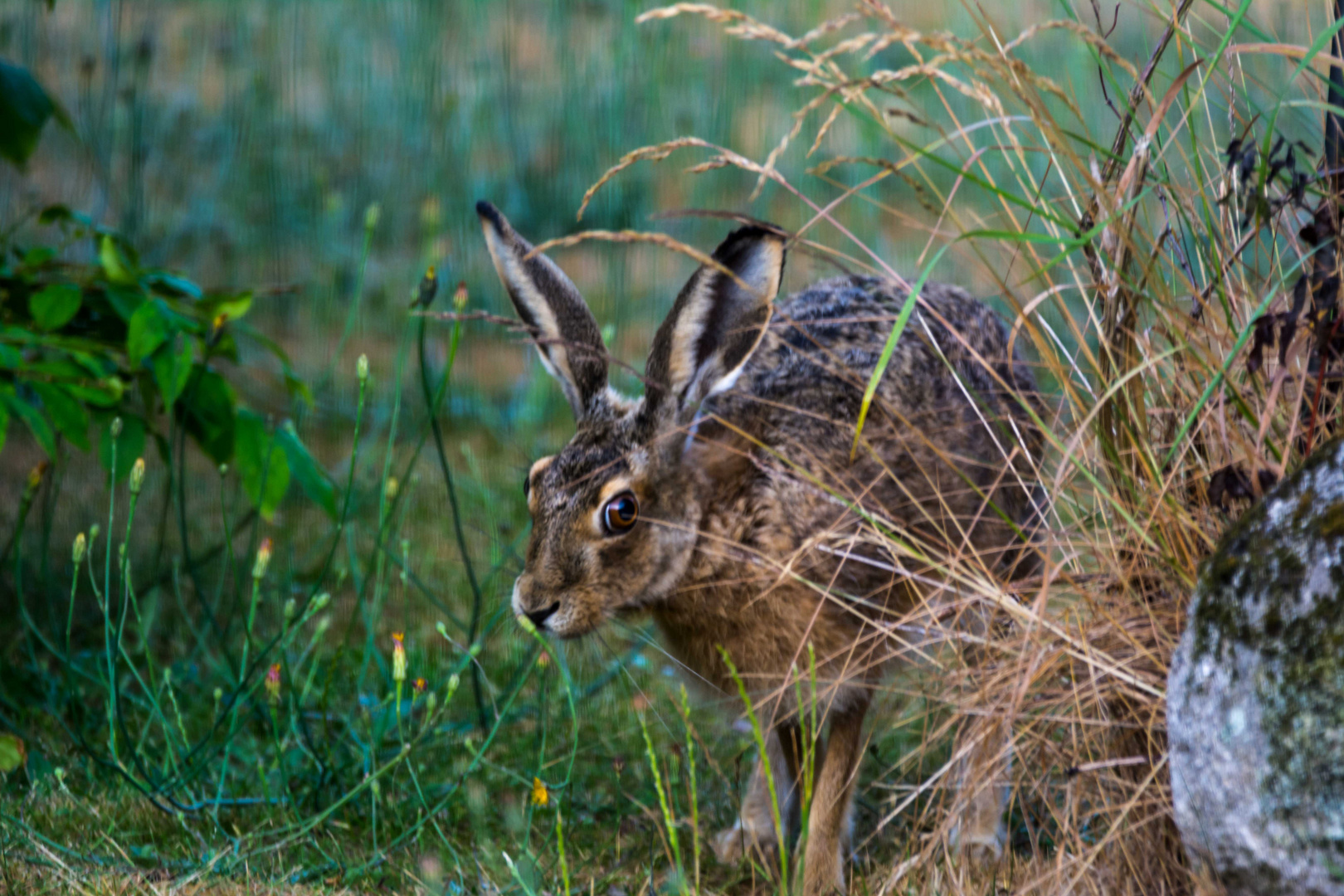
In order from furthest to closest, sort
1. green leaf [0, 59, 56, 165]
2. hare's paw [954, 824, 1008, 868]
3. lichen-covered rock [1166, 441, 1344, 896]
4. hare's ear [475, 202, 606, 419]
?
green leaf [0, 59, 56, 165], hare's ear [475, 202, 606, 419], hare's paw [954, 824, 1008, 868], lichen-covered rock [1166, 441, 1344, 896]

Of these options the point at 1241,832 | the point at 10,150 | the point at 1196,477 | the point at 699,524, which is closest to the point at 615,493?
the point at 699,524

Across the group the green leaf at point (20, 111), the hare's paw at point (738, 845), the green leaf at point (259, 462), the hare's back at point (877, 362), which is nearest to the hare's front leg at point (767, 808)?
the hare's paw at point (738, 845)

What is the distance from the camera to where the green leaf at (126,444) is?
326cm

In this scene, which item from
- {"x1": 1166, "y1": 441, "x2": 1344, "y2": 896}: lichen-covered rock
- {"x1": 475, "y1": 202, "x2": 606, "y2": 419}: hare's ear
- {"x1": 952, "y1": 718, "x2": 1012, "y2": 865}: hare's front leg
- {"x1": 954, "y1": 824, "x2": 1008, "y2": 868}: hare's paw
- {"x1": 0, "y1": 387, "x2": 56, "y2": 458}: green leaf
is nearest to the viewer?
{"x1": 1166, "y1": 441, "x2": 1344, "y2": 896}: lichen-covered rock

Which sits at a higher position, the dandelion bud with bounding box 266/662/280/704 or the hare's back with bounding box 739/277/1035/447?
the hare's back with bounding box 739/277/1035/447

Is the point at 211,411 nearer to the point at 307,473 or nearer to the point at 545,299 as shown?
the point at 307,473

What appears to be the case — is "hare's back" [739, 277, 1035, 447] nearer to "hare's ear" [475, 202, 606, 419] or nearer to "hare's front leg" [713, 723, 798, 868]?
"hare's ear" [475, 202, 606, 419]

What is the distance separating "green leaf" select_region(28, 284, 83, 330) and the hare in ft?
3.11

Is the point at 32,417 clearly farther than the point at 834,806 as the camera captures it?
No

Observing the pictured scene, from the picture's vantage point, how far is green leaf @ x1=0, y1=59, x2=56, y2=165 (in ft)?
11.8

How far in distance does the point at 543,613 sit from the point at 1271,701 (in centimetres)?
158

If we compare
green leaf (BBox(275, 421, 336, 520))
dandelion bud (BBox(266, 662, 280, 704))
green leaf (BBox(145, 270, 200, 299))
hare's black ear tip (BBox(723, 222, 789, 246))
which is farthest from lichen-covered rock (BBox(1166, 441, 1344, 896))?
green leaf (BBox(145, 270, 200, 299))

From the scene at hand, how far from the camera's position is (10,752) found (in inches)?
120

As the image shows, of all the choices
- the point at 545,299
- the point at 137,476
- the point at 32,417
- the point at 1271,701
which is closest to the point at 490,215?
the point at 545,299
